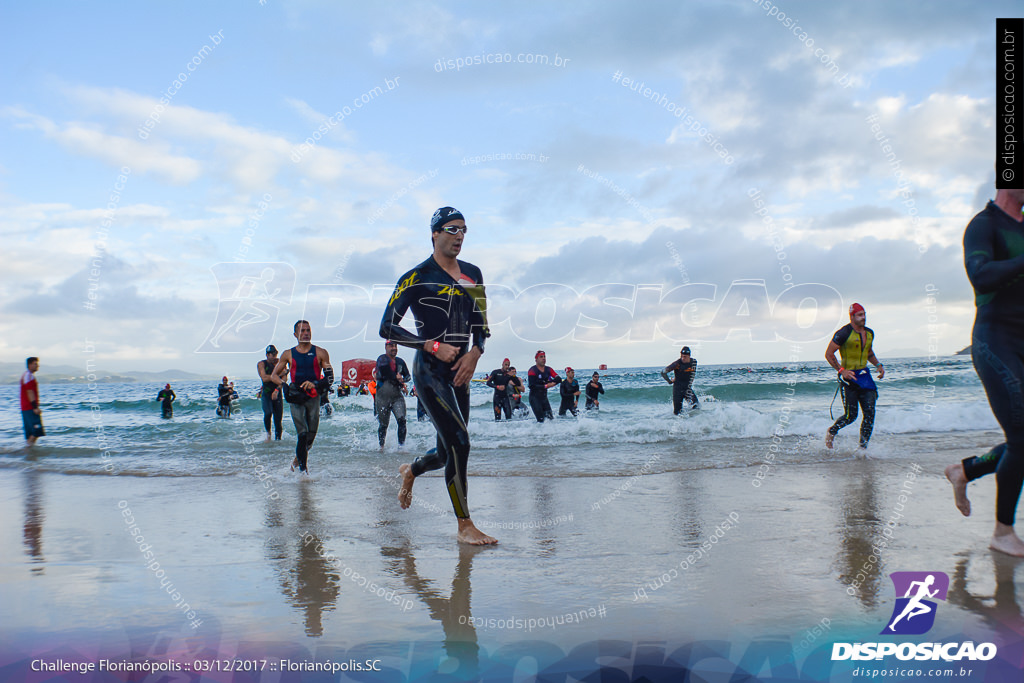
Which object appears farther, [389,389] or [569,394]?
[569,394]

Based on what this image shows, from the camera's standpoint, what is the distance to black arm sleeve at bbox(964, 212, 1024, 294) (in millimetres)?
3607

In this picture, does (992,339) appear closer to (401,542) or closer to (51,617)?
(401,542)

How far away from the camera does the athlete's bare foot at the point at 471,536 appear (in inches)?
180

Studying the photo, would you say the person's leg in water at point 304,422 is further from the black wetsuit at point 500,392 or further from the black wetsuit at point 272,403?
the black wetsuit at point 500,392

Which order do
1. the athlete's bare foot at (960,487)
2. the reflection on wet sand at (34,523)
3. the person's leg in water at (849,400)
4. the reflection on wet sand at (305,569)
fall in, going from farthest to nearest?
the person's leg in water at (849,400), the reflection on wet sand at (34,523), the athlete's bare foot at (960,487), the reflection on wet sand at (305,569)

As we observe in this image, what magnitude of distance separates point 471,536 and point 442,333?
1466 mm

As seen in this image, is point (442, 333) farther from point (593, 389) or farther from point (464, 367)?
point (593, 389)

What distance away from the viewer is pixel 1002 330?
3795mm

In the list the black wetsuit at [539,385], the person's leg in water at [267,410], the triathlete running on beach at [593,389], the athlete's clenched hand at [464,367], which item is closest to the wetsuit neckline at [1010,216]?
the athlete's clenched hand at [464,367]

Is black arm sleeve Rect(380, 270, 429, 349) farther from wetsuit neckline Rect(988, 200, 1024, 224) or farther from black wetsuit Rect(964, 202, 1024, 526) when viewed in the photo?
wetsuit neckline Rect(988, 200, 1024, 224)

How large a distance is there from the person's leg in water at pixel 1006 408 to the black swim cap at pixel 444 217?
3.47m

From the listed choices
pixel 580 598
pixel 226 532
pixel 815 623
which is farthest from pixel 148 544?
pixel 815 623

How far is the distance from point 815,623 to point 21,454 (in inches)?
615

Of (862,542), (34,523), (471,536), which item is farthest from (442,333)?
(34,523)
